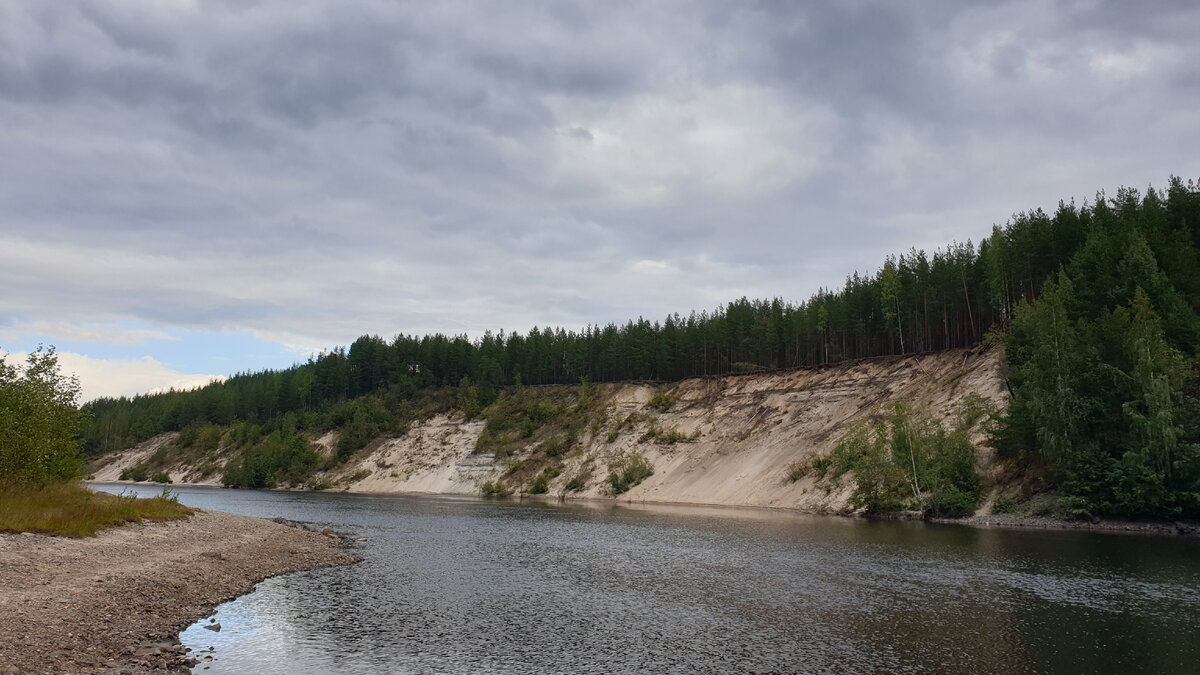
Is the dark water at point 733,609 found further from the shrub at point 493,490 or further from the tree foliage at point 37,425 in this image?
the shrub at point 493,490

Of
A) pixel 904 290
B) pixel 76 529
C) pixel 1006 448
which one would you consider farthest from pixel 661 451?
pixel 76 529

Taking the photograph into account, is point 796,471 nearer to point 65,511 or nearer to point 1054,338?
point 1054,338

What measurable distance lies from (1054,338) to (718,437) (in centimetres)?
5997

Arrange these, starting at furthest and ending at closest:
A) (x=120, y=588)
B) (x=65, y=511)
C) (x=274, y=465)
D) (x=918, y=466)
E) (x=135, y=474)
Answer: (x=135, y=474) → (x=274, y=465) → (x=918, y=466) → (x=65, y=511) → (x=120, y=588)

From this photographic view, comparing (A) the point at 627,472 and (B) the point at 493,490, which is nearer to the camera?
(A) the point at 627,472

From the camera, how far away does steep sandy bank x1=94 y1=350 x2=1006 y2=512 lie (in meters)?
93.4

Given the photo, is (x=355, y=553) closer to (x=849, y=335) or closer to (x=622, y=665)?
(x=622, y=665)

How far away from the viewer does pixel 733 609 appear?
29906mm

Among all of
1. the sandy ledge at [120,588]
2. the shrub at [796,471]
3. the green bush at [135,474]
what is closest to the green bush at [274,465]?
the green bush at [135,474]

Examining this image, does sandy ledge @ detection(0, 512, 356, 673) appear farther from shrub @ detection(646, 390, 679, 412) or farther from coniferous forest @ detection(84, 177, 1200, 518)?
shrub @ detection(646, 390, 679, 412)

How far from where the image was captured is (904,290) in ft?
364

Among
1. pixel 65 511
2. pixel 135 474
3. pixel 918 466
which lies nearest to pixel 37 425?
pixel 65 511

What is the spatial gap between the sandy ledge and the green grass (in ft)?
2.99

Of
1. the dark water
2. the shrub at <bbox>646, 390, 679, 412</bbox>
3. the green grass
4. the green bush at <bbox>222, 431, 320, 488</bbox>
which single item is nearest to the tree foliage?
the green grass
